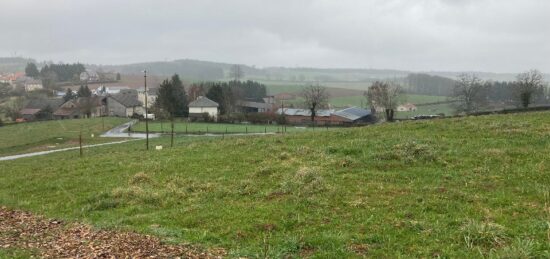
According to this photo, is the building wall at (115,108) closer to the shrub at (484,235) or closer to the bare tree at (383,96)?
the bare tree at (383,96)

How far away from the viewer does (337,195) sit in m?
15.5

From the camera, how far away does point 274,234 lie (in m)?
12.1

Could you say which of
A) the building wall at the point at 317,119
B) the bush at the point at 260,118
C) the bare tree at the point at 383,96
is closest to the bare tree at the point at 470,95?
the bare tree at the point at 383,96

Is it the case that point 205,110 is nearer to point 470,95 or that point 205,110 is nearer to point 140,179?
point 470,95

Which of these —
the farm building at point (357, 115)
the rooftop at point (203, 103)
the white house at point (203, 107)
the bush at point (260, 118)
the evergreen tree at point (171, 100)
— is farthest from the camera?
the rooftop at point (203, 103)

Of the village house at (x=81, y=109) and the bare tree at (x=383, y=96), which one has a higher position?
the bare tree at (x=383, y=96)

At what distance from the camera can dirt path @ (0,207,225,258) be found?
1087 centimetres

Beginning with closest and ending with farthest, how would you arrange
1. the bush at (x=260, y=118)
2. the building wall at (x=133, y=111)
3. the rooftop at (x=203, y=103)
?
the bush at (x=260, y=118) < the rooftop at (x=203, y=103) < the building wall at (x=133, y=111)

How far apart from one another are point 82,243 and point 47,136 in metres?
77.6

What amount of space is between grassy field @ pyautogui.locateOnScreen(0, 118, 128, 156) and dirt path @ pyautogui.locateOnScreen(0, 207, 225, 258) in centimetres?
5535

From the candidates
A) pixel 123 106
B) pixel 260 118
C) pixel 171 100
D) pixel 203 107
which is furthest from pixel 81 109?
pixel 260 118

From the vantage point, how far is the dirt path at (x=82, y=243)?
10.9m

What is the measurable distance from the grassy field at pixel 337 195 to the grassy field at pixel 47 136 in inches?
1850

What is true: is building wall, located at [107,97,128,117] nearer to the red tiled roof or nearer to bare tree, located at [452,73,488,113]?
the red tiled roof
